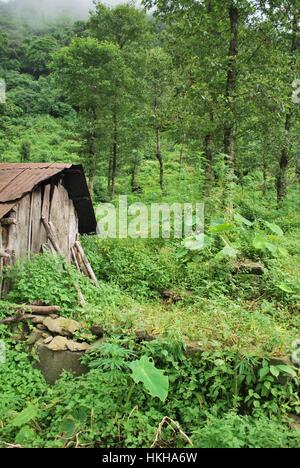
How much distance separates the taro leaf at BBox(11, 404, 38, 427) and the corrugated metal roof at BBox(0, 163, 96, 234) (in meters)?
3.44

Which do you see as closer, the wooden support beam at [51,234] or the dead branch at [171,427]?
the dead branch at [171,427]

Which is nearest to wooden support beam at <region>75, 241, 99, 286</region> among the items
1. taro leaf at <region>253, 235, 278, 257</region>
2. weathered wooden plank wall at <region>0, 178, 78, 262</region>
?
weathered wooden plank wall at <region>0, 178, 78, 262</region>

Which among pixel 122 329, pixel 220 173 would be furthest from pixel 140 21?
pixel 122 329

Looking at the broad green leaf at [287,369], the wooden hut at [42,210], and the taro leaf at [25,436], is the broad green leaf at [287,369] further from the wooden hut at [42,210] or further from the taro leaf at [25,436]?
the wooden hut at [42,210]

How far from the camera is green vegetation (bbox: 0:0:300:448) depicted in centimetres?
460

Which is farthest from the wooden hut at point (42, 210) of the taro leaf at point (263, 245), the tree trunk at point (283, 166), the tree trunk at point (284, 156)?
the tree trunk at point (283, 166)

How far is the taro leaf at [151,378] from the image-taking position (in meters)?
4.42

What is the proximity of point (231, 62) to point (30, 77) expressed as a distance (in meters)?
40.5

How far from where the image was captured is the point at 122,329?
19.1 feet

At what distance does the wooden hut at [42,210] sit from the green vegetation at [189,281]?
51 centimetres

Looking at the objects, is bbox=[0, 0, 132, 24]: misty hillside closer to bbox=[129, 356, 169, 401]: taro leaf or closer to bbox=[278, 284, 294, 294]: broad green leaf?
bbox=[278, 284, 294, 294]: broad green leaf

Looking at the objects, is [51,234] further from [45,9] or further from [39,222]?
[45,9]

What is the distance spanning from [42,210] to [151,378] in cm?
542

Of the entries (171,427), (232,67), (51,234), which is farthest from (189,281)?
(232,67)
